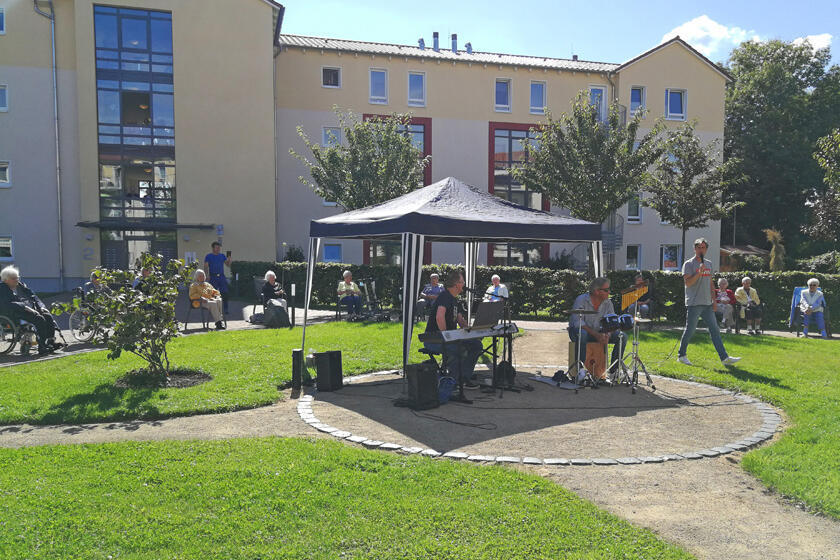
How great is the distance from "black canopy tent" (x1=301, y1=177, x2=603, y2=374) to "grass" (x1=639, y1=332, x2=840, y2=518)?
2501 mm

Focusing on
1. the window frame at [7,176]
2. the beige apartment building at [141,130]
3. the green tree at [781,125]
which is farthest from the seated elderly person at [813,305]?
the green tree at [781,125]

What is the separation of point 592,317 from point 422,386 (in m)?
2.78

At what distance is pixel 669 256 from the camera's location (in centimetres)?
3291

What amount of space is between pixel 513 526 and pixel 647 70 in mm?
32421

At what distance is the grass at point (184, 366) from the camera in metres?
6.53

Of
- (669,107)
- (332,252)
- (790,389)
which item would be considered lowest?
(790,389)

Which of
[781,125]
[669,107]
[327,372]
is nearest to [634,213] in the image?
[669,107]

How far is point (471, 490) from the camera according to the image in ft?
14.1

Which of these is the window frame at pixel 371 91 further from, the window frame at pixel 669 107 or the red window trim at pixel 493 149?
the window frame at pixel 669 107

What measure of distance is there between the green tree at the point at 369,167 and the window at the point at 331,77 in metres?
Result: 7.95

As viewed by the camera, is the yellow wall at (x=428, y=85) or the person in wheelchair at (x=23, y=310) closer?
the person in wheelchair at (x=23, y=310)

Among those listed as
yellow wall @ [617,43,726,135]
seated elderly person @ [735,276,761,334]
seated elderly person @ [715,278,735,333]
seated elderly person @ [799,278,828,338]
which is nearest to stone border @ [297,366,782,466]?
seated elderly person @ [715,278,735,333]

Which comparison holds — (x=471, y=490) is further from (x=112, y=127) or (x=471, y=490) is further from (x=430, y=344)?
(x=112, y=127)

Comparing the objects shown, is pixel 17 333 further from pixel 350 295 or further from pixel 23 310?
pixel 350 295
